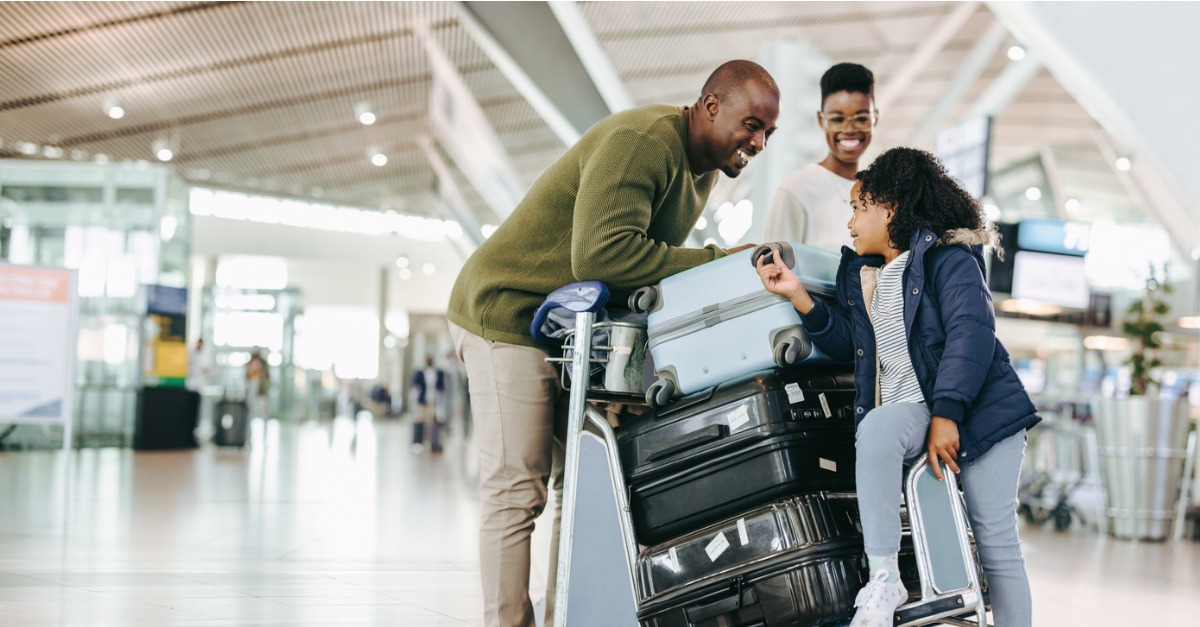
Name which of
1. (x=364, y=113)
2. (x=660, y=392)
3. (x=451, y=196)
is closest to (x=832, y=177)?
(x=660, y=392)

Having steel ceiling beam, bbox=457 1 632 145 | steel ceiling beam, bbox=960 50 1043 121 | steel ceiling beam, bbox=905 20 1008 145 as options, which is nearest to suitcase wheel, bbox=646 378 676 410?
steel ceiling beam, bbox=457 1 632 145

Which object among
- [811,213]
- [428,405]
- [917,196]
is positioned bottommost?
[428,405]

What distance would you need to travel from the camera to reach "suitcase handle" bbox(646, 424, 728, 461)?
2.58 metres

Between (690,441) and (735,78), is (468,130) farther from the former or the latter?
(690,441)

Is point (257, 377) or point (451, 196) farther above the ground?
point (451, 196)

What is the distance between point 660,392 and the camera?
2.64 meters

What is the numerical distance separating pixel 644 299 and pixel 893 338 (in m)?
0.65

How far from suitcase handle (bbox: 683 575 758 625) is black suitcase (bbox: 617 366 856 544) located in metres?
0.20

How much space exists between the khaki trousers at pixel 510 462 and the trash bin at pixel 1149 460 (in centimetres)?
687

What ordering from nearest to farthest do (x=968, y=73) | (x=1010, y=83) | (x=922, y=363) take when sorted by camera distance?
1. (x=922, y=363)
2. (x=1010, y=83)
3. (x=968, y=73)

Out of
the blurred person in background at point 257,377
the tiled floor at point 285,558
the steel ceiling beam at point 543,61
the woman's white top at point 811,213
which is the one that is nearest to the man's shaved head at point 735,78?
the woman's white top at point 811,213

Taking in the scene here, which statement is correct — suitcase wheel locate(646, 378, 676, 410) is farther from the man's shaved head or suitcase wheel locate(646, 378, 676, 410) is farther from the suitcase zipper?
the man's shaved head

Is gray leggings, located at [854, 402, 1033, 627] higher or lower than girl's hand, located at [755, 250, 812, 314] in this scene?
lower

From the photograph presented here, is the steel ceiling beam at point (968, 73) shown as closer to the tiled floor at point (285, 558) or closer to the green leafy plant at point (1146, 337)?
the green leafy plant at point (1146, 337)
